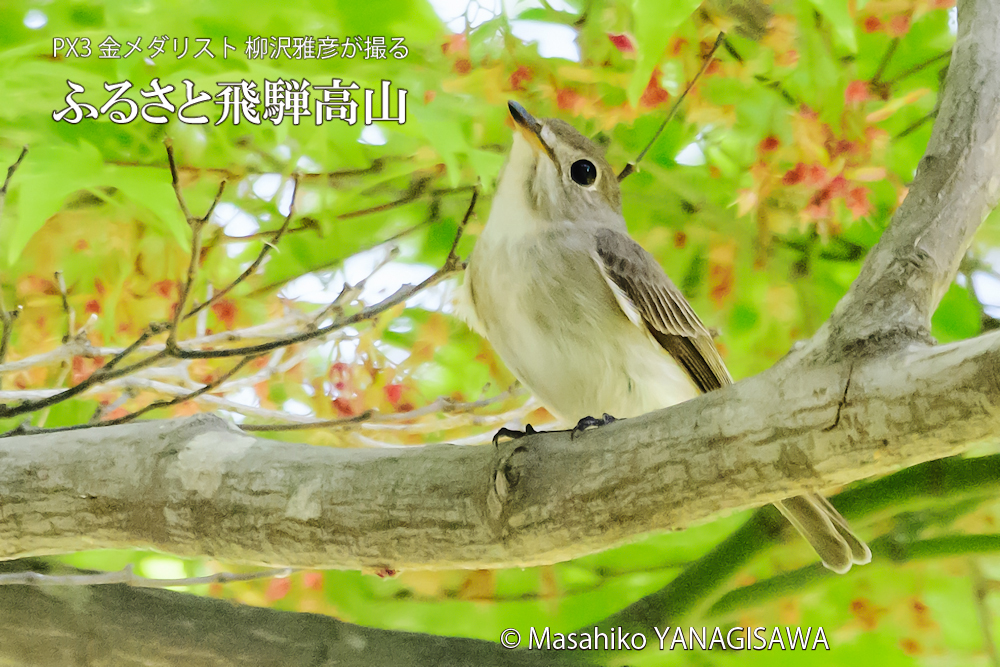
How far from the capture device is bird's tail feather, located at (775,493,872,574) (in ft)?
3.51

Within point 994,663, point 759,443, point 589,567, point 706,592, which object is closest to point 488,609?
point 589,567

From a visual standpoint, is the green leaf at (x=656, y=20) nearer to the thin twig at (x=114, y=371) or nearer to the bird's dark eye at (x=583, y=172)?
the bird's dark eye at (x=583, y=172)

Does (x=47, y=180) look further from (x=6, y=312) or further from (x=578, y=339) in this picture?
(x=578, y=339)

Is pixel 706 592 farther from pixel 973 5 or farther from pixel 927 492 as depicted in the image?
pixel 973 5

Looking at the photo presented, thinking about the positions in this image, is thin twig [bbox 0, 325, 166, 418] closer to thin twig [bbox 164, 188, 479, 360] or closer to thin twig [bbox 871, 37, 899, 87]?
thin twig [bbox 164, 188, 479, 360]

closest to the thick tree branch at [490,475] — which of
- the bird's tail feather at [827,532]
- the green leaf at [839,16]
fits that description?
the bird's tail feather at [827,532]

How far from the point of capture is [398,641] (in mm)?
1108

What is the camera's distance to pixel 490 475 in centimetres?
83

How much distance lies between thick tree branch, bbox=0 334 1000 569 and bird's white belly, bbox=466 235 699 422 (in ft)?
0.79

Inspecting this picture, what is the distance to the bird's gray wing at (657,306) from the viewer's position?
108 cm

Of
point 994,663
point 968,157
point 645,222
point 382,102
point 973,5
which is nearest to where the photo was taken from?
point 968,157

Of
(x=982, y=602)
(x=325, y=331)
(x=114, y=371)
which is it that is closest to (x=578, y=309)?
(x=325, y=331)

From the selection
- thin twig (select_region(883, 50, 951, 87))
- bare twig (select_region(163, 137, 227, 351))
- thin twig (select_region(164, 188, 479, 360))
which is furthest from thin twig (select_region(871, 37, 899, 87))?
bare twig (select_region(163, 137, 227, 351))

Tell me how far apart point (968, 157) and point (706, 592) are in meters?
0.79
